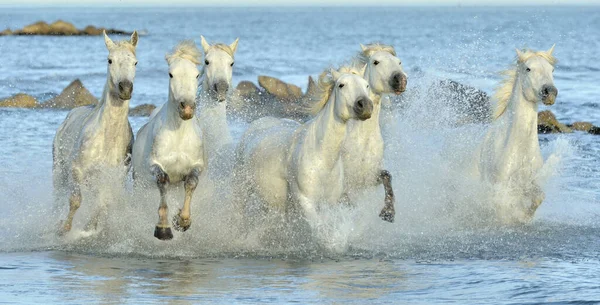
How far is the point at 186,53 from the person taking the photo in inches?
361

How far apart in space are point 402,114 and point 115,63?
512 centimetres

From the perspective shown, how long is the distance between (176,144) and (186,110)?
0.54 metres

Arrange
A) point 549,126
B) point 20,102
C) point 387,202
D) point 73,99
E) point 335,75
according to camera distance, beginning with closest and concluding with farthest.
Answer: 1. point 335,75
2. point 387,202
3. point 549,126
4. point 20,102
5. point 73,99

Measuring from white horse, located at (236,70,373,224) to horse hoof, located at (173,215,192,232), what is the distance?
36.7 inches

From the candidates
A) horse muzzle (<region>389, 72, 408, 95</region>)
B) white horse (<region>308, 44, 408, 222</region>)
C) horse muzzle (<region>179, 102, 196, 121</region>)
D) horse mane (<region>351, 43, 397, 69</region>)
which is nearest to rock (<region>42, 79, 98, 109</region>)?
horse mane (<region>351, 43, 397, 69</region>)

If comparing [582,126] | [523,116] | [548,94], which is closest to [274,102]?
[582,126]

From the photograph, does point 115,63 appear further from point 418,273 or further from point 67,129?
point 418,273

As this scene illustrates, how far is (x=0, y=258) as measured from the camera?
905 centimetres

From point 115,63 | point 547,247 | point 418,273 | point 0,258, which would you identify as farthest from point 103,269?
point 547,247

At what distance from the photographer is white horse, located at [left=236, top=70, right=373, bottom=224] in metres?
8.75

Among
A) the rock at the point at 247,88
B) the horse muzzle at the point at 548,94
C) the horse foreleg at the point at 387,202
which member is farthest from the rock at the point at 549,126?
the horse foreleg at the point at 387,202

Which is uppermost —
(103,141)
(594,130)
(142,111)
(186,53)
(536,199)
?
(142,111)

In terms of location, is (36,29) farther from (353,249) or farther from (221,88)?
(353,249)

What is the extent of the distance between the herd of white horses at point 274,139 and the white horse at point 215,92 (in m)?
0.01
